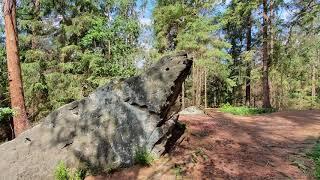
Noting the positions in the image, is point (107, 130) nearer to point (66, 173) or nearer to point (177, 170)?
point (66, 173)

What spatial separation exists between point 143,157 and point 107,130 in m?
1.08

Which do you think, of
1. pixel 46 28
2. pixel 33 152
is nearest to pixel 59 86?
pixel 46 28

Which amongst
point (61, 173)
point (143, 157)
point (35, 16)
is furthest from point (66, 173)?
point (35, 16)

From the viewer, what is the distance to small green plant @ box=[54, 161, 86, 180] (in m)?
7.57

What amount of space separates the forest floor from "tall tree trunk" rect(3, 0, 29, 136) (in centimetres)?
335

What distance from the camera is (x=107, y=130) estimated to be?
8.16 metres

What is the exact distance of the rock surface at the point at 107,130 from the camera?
25.9 ft

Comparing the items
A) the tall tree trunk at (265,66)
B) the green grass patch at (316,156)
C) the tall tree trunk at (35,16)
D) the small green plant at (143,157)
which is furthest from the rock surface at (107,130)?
the tall tree trunk at (35,16)

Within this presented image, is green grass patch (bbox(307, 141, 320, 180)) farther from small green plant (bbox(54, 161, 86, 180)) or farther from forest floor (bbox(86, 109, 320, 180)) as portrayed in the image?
small green plant (bbox(54, 161, 86, 180))

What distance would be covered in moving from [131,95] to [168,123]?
1.09 m

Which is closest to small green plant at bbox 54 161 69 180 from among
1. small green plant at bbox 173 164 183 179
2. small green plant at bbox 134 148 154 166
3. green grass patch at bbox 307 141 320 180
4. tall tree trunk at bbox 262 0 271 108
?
small green plant at bbox 134 148 154 166

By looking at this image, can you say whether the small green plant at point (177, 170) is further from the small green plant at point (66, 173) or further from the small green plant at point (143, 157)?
the small green plant at point (66, 173)

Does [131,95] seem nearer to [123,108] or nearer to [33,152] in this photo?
[123,108]

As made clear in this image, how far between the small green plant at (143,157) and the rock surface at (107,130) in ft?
0.29
